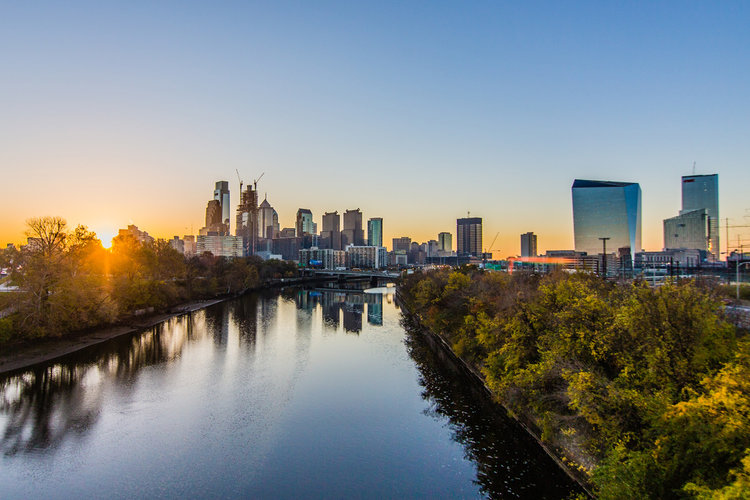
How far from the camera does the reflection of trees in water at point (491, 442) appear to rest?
1944 cm

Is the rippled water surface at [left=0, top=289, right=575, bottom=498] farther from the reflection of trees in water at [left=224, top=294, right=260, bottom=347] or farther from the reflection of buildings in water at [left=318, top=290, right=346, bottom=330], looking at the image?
the reflection of buildings in water at [left=318, top=290, right=346, bottom=330]

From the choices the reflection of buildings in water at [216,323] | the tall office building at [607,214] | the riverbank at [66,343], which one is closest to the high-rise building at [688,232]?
the tall office building at [607,214]

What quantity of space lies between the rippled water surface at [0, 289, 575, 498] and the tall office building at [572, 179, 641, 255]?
166 metres

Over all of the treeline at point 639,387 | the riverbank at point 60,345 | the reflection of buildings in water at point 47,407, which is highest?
the treeline at point 639,387

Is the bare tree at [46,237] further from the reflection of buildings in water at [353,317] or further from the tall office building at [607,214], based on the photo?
the tall office building at [607,214]

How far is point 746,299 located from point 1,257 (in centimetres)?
6538

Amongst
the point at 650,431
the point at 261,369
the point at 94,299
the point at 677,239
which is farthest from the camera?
the point at 677,239

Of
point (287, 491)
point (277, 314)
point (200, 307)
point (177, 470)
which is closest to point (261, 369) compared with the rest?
point (177, 470)

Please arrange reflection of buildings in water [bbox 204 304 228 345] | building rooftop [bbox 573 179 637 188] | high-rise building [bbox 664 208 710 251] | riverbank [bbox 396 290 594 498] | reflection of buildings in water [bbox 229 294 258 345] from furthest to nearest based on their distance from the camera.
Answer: building rooftop [bbox 573 179 637 188]
high-rise building [bbox 664 208 710 251]
reflection of buildings in water [bbox 229 294 258 345]
reflection of buildings in water [bbox 204 304 228 345]
riverbank [bbox 396 290 594 498]

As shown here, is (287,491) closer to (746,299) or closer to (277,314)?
(746,299)

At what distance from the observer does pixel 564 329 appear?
2023cm

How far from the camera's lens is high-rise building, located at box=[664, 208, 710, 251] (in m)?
141

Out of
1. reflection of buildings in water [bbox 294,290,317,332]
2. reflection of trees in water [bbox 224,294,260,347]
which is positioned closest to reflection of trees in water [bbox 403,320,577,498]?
reflection of trees in water [bbox 224,294,260,347]

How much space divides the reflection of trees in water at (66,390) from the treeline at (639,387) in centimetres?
2497
